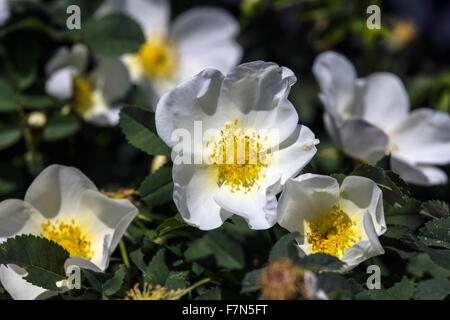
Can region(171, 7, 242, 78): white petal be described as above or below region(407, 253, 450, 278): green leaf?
above

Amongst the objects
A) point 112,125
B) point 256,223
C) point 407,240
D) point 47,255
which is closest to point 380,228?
point 407,240

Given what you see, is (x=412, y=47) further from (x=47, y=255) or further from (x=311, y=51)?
(x=47, y=255)

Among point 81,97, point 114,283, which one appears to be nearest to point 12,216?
point 114,283

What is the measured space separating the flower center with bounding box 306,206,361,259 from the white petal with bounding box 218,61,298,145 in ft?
0.57

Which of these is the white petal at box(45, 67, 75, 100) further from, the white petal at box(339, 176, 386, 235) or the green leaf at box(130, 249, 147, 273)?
the white petal at box(339, 176, 386, 235)

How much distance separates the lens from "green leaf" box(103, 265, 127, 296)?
1014 mm

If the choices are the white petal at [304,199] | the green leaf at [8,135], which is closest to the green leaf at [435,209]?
the white petal at [304,199]

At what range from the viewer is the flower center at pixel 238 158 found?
44.9 inches

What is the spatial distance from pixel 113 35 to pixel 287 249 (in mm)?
848

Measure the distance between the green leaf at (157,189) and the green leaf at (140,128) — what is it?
0.20 ft

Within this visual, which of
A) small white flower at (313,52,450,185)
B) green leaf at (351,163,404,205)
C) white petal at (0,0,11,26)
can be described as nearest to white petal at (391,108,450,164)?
small white flower at (313,52,450,185)

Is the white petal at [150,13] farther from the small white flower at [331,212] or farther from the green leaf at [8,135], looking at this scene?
the small white flower at [331,212]

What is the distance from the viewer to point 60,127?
4.97 feet

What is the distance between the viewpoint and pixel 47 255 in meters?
1.04
